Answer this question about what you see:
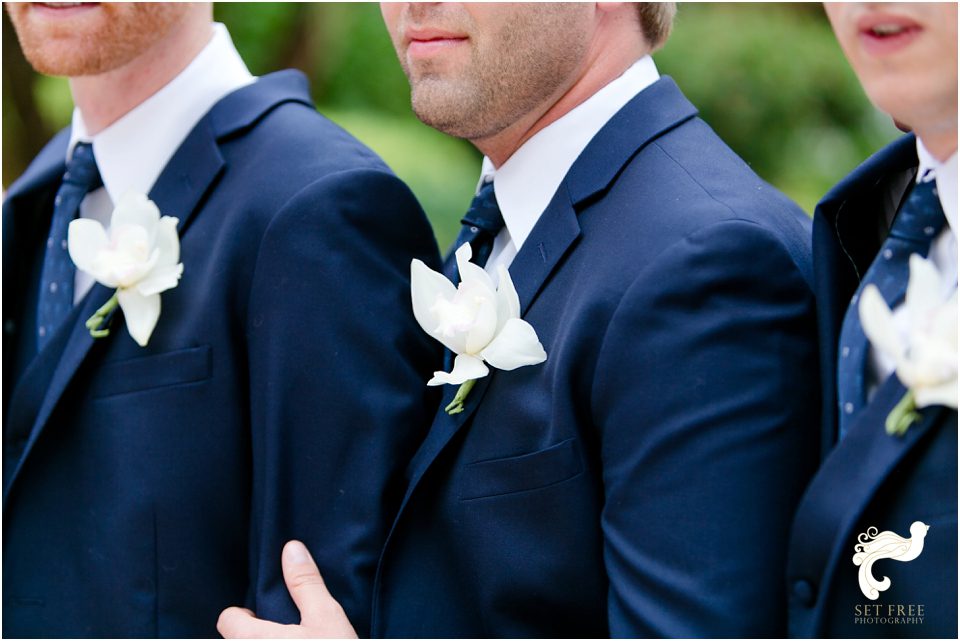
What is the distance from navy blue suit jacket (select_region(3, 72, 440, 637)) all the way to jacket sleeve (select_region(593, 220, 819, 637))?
1.92ft

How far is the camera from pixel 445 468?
222 cm

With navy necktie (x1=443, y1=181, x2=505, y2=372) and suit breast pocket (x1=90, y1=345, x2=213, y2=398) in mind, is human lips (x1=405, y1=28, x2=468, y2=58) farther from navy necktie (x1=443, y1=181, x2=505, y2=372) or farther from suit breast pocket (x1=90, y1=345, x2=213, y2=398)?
suit breast pocket (x1=90, y1=345, x2=213, y2=398)

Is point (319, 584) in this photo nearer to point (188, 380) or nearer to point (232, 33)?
point (188, 380)

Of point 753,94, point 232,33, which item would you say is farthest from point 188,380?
point 753,94

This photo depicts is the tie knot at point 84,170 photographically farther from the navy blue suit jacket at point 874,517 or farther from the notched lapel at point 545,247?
the navy blue suit jacket at point 874,517

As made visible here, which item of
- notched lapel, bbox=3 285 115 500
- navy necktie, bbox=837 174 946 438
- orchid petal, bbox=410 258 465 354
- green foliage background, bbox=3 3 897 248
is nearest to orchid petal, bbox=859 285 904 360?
navy necktie, bbox=837 174 946 438

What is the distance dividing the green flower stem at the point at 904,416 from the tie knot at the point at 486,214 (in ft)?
3.18

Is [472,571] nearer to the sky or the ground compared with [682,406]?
nearer to the ground

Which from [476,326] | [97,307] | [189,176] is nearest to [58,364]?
[97,307]

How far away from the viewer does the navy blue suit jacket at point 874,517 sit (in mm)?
1636

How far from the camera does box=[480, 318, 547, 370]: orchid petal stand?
6.77ft

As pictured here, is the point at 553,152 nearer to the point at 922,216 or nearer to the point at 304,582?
the point at 922,216

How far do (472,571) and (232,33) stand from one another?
6287 millimetres

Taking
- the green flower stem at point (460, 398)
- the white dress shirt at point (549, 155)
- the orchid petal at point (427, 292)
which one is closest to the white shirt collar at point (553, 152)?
the white dress shirt at point (549, 155)
